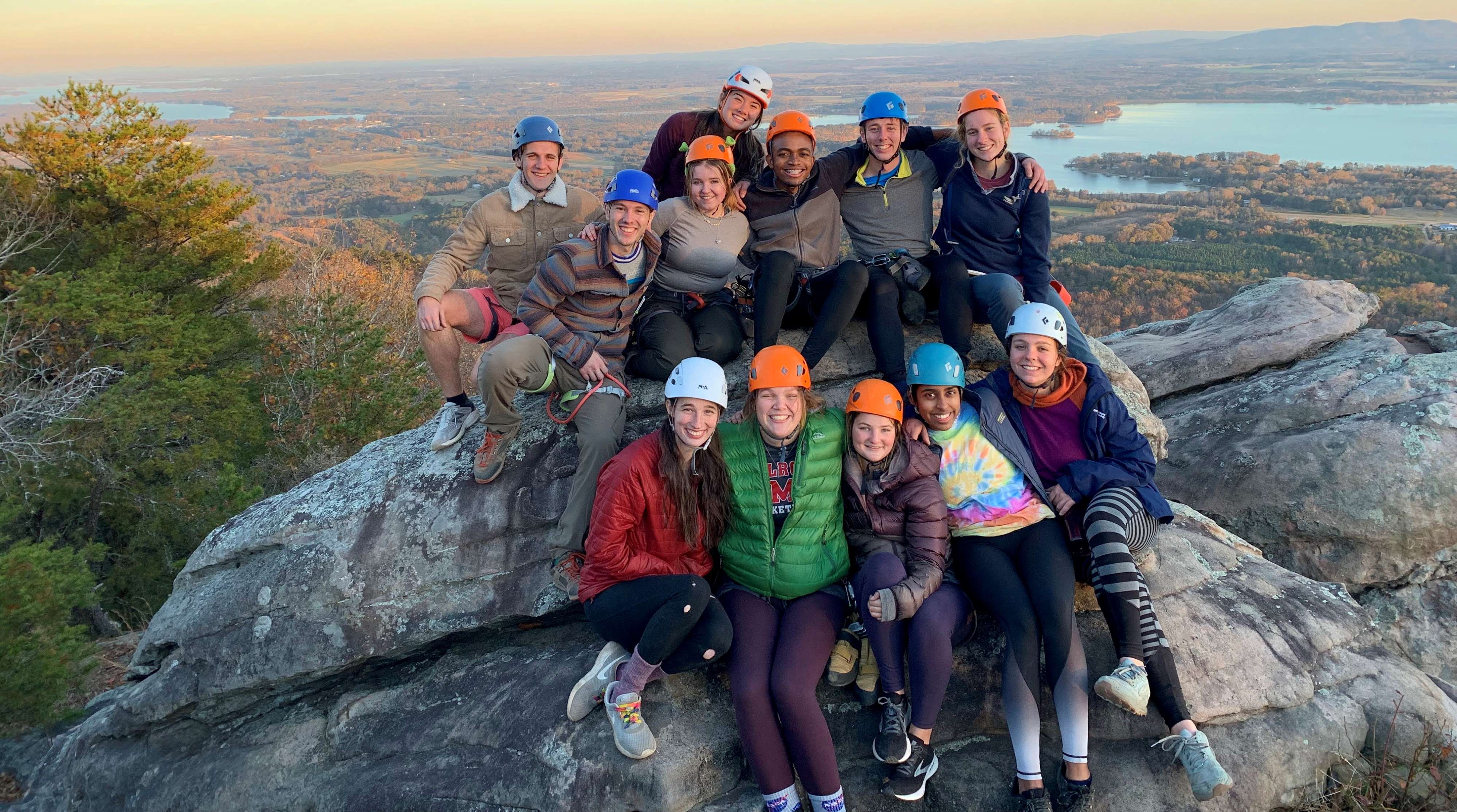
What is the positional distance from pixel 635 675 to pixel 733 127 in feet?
15.5

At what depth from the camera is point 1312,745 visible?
5.14 meters

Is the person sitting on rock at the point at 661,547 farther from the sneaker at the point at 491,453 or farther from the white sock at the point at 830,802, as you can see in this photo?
the sneaker at the point at 491,453

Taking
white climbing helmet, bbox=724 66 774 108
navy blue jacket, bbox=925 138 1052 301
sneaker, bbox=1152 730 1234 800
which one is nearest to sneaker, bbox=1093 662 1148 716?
sneaker, bbox=1152 730 1234 800

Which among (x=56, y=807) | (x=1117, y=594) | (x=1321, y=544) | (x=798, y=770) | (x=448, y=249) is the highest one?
(x=448, y=249)

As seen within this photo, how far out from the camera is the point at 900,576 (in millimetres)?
4938

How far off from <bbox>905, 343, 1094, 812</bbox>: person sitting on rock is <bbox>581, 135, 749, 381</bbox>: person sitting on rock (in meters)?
1.92

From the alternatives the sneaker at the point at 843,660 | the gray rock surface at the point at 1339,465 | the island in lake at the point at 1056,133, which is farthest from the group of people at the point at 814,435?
the island in lake at the point at 1056,133

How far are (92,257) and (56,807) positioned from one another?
60.7 ft

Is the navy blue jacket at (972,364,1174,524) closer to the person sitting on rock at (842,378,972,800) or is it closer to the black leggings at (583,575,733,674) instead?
the person sitting on rock at (842,378,972,800)

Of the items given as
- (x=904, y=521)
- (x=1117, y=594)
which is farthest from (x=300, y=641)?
(x=1117, y=594)

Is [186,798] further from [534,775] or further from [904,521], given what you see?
[904,521]

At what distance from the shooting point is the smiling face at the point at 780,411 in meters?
5.10

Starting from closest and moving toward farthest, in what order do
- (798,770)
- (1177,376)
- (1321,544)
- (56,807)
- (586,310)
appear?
1. (798,770)
2. (586,310)
3. (56,807)
4. (1321,544)
5. (1177,376)

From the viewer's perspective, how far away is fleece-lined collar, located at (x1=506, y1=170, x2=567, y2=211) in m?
6.76
